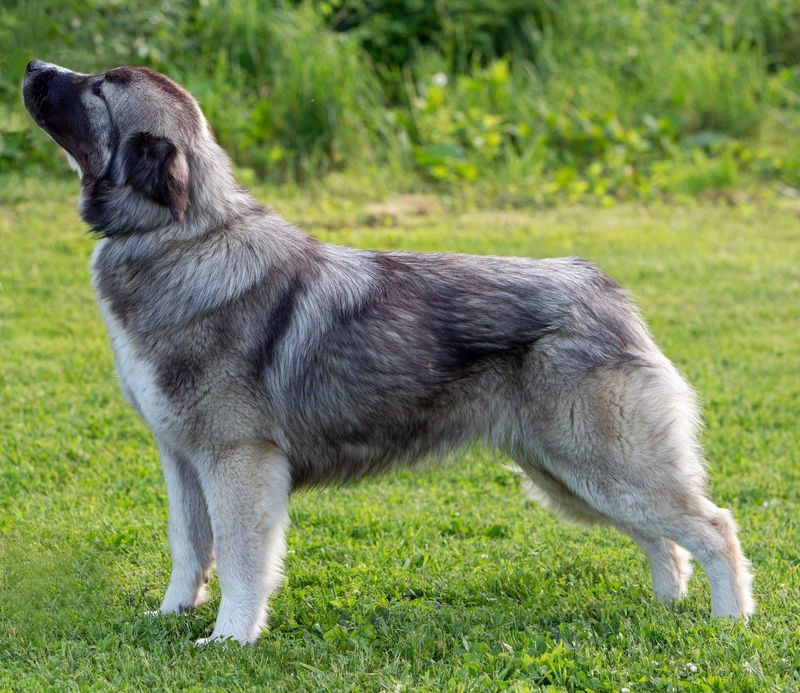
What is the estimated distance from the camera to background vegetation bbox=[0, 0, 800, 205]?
9.95 metres

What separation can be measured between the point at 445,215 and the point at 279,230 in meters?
5.60

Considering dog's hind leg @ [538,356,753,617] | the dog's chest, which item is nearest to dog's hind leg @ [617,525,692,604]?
dog's hind leg @ [538,356,753,617]

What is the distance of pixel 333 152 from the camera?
34.6 ft

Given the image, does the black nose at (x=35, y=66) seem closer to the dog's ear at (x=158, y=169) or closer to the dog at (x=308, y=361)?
the dog at (x=308, y=361)

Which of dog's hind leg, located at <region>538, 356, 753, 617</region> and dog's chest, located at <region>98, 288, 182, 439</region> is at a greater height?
dog's chest, located at <region>98, 288, 182, 439</region>

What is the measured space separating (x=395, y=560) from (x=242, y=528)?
39.1 inches

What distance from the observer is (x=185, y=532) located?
436 cm

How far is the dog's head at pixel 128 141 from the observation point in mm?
4059

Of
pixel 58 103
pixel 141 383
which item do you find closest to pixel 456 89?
pixel 58 103

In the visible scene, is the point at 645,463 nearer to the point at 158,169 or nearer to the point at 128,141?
the point at 158,169

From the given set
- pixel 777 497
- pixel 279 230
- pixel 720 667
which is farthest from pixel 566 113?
pixel 720 667

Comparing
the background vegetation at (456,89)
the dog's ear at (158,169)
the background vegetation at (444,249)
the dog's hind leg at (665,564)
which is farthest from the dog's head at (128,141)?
the background vegetation at (456,89)

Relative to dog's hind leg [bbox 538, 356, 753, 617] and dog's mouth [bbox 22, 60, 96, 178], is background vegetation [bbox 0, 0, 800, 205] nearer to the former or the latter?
dog's mouth [bbox 22, 60, 96, 178]

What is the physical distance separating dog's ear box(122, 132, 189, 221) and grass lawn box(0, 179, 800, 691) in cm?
156
